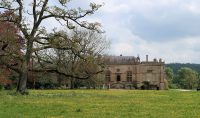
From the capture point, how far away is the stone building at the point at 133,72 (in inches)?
5089

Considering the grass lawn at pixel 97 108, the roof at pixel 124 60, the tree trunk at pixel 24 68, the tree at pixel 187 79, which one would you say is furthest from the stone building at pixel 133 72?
the grass lawn at pixel 97 108

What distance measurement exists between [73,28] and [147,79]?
8740cm

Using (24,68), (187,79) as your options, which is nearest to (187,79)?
(187,79)

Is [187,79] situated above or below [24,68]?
above

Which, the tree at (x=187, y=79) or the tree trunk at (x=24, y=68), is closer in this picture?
the tree trunk at (x=24, y=68)

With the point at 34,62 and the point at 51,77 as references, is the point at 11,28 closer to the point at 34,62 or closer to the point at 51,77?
the point at 34,62

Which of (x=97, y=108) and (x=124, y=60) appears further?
(x=124, y=60)

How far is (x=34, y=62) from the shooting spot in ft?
154

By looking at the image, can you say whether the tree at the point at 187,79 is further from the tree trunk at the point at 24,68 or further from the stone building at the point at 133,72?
the tree trunk at the point at 24,68

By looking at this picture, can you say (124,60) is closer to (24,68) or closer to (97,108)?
(24,68)

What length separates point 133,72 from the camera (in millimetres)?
132375

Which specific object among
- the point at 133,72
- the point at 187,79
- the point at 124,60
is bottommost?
the point at 133,72

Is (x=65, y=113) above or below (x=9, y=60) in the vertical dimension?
below

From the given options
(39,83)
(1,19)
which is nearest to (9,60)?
(1,19)
